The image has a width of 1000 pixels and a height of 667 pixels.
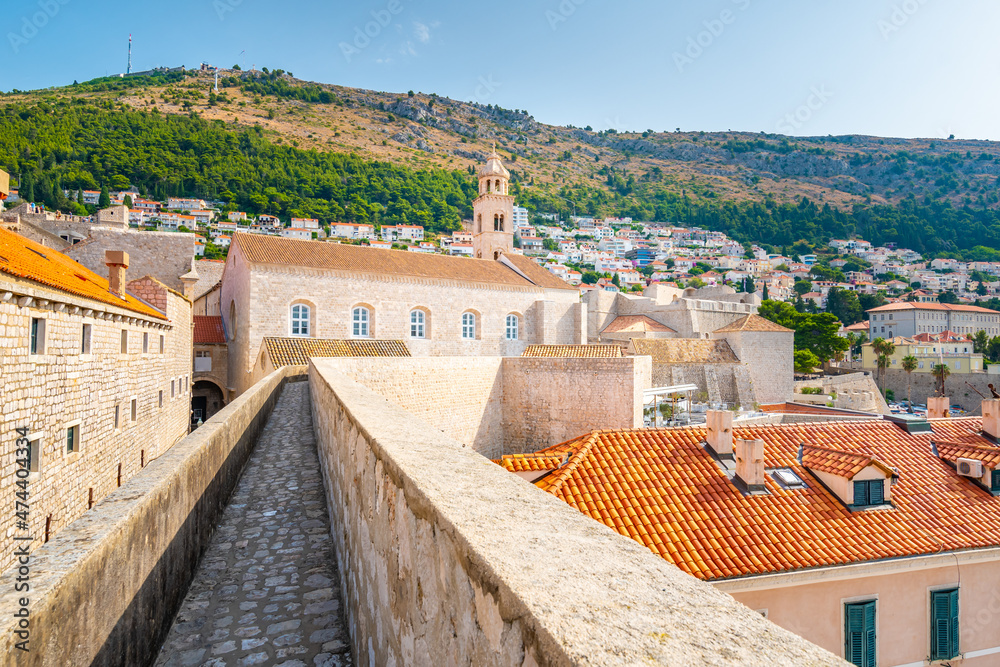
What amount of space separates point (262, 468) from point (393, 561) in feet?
18.1

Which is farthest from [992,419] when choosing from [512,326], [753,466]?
[512,326]

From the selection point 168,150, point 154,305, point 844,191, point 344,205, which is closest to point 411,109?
point 344,205

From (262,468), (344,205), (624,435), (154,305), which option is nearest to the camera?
(262,468)

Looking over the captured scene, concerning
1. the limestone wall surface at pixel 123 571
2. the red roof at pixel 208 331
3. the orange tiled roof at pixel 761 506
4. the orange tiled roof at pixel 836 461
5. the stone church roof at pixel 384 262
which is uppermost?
the stone church roof at pixel 384 262

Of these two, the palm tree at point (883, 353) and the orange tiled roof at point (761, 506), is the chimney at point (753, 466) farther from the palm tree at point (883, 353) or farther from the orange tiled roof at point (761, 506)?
the palm tree at point (883, 353)

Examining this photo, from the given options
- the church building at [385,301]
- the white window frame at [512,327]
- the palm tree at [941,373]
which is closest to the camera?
the church building at [385,301]

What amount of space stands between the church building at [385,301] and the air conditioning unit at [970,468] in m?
19.3

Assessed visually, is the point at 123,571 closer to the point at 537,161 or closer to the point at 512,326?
the point at 512,326

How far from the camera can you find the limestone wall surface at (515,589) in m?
0.87

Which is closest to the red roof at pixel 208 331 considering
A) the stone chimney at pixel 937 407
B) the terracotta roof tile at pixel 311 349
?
the terracotta roof tile at pixel 311 349

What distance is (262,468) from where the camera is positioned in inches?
259

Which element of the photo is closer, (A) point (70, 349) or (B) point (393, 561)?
(B) point (393, 561)

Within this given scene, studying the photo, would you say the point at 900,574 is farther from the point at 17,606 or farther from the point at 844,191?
the point at 844,191

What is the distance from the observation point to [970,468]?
9781 mm
